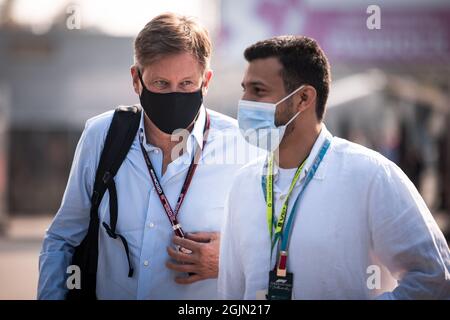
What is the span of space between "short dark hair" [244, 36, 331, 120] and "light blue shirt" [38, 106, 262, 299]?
0.48 metres

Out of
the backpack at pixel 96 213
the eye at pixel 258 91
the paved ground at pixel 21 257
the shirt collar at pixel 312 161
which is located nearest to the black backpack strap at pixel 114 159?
the backpack at pixel 96 213

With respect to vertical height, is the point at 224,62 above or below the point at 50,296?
above

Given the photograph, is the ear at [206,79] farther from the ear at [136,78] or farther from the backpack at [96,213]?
the backpack at [96,213]

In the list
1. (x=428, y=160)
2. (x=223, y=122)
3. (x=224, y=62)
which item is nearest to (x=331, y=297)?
(x=223, y=122)

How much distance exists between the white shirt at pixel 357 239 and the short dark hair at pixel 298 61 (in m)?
0.37

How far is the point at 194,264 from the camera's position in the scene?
3.31 meters

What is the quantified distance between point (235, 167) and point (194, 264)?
53 cm

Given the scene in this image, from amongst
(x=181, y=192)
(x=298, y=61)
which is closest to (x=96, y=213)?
(x=181, y=192)

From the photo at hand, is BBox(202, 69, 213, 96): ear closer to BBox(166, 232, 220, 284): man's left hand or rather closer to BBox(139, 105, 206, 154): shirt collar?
BBox(139, 105, 206, 154): shirt collar

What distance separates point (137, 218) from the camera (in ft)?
11.0

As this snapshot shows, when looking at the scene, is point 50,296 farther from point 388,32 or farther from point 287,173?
point 388,32

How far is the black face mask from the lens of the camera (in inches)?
136

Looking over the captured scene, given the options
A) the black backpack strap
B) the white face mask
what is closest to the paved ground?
the black backpack strap

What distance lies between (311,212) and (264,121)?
534 mm
